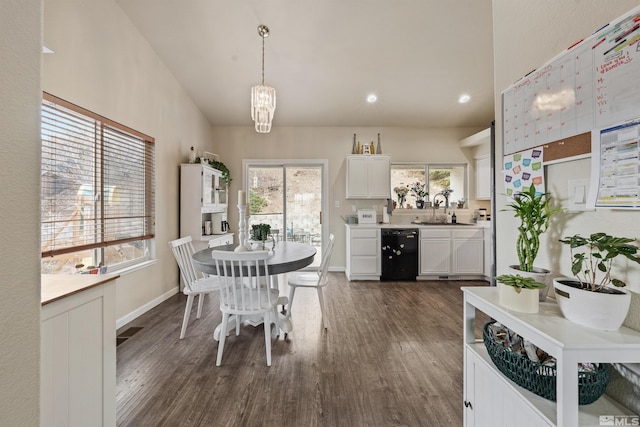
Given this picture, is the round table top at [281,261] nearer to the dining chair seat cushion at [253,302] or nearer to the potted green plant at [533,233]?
the dining chair seat cushion at [253,302]

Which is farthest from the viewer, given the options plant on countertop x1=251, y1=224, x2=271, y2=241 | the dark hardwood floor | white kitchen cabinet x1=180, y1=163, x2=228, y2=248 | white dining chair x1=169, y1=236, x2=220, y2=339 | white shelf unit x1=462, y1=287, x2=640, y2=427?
white kitchen cabinet x1=180, y1=163, x2=228, y2=248

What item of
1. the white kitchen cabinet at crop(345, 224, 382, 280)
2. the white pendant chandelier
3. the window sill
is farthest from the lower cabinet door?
the window sill

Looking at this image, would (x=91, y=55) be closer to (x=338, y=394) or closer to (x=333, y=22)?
(x=333, y=22)

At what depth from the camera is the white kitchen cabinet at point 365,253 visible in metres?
4.55

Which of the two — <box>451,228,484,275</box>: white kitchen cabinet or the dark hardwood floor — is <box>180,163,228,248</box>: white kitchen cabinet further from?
<box>451,228,484,275</box>: white kitchen cabinet

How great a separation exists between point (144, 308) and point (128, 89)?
2.39 meters

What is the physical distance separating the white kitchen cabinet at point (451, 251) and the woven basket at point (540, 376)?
362 cm

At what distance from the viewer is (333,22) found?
10.2 feet

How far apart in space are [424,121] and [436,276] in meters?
2.74

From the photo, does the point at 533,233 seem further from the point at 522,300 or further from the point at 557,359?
the point at 557,359

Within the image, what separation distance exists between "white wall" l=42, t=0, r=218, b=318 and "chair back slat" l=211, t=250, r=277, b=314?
1.39m

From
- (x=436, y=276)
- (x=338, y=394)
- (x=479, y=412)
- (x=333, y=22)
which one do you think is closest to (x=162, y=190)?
(x=333, y=22)

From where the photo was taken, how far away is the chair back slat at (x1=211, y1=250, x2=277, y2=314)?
6.42 ft

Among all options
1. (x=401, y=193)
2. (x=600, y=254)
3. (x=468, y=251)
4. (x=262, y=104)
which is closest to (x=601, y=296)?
(x=600, y=254)
